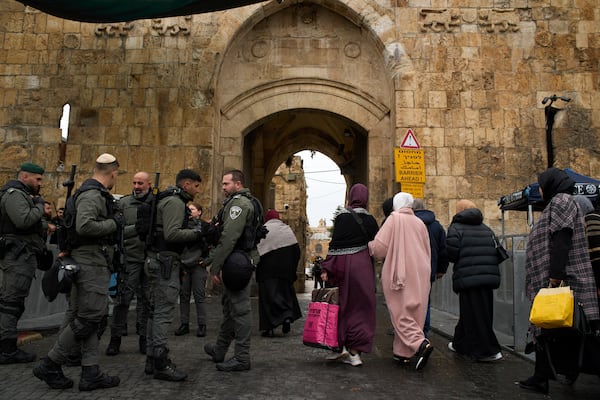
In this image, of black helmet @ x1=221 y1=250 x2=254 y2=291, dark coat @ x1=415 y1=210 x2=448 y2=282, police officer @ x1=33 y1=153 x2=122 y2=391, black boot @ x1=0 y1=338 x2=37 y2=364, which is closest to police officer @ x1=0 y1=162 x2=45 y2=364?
black boot @ x1=0 y1=338 x2=37 y2=364

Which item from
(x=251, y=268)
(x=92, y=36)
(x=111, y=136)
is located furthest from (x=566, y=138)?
(x=92, y=36)

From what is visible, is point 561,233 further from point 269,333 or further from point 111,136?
point 111,136

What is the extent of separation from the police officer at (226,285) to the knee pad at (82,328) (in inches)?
40.9

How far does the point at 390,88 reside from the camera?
10.8m

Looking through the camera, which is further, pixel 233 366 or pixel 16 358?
pixel 16 358

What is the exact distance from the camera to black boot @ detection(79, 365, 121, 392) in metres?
3.71

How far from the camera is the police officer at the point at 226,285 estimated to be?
4.37m

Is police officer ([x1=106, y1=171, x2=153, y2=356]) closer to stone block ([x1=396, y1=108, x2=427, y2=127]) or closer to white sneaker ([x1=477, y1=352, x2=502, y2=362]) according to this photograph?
white sneaker ([x1=477, y1=352, x2=502, y2=362])

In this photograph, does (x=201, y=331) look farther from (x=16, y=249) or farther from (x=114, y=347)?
(x=16, y=249)

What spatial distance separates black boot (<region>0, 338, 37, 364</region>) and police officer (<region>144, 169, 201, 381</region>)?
1.29m

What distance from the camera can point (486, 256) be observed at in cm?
527

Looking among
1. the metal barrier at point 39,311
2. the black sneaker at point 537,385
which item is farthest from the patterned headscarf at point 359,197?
Result: the metal barrier at point 39,311

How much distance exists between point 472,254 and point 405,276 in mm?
940

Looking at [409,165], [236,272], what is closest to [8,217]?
[236,272]
